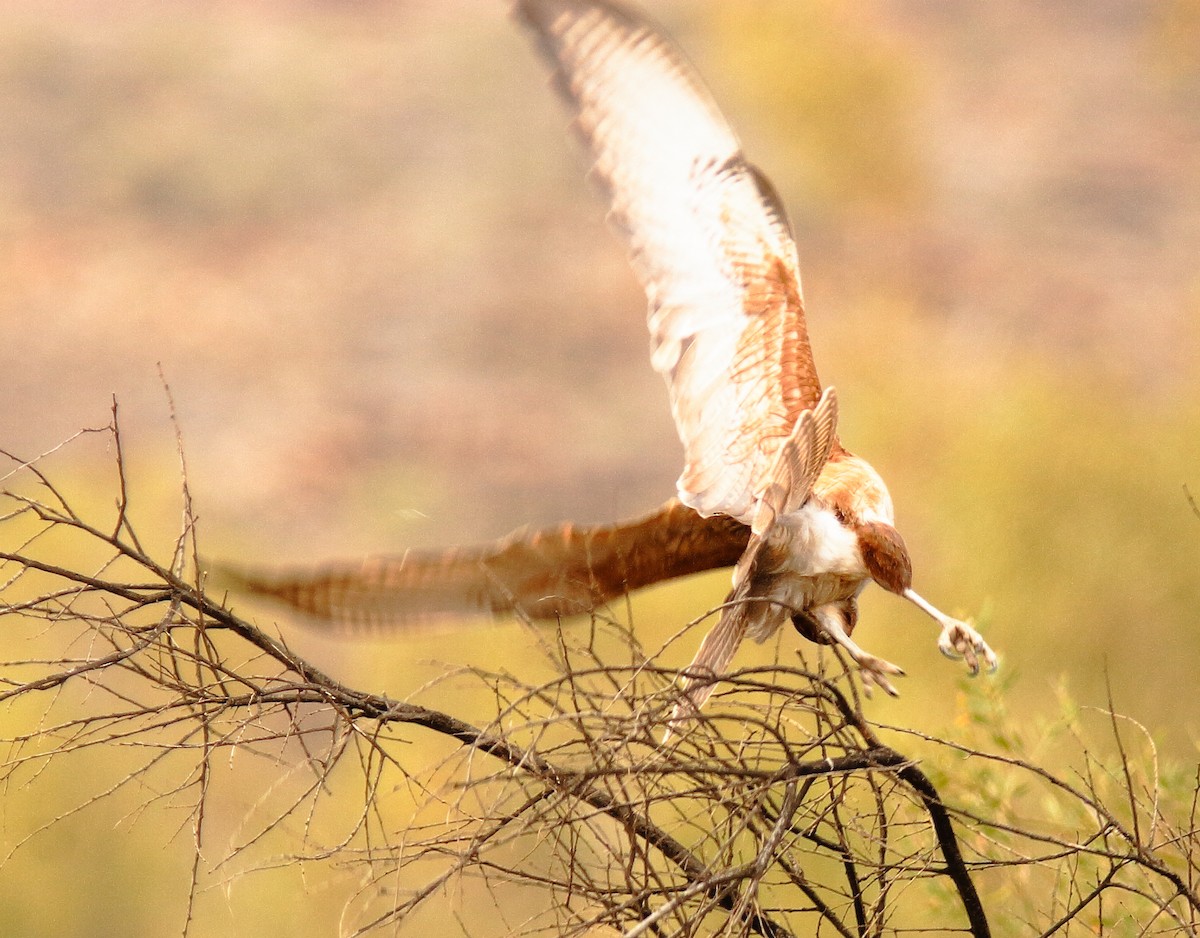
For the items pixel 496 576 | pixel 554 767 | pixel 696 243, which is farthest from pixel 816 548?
pixel 554 767

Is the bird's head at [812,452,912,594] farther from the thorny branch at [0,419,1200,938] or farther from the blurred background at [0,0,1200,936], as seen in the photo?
the blurred background at [0,0,1200,936]

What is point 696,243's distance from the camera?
4.26m

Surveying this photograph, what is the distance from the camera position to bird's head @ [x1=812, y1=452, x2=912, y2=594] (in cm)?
358

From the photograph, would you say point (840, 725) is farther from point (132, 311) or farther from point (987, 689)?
point (132, 311)

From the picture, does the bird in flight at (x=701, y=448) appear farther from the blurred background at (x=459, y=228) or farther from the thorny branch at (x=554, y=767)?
the blurred background at (x=459, y=228)

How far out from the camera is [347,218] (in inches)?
2327

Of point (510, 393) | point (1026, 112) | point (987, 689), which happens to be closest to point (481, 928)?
point (987, 689)

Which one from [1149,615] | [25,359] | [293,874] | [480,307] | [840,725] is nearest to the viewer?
[840,725]

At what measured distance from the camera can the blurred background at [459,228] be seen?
145ft

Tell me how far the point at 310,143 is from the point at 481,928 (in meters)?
43.8

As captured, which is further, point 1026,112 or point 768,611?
point 1026,112

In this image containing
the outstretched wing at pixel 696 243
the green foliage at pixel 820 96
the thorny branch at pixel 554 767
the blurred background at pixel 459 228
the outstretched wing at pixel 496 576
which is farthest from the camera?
the blurred background at pixel 459 228

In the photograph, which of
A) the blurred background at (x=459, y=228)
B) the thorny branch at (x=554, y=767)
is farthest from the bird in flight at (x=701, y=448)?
the blurred background at (x=459, y=228)

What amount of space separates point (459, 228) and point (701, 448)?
57.6 metres
